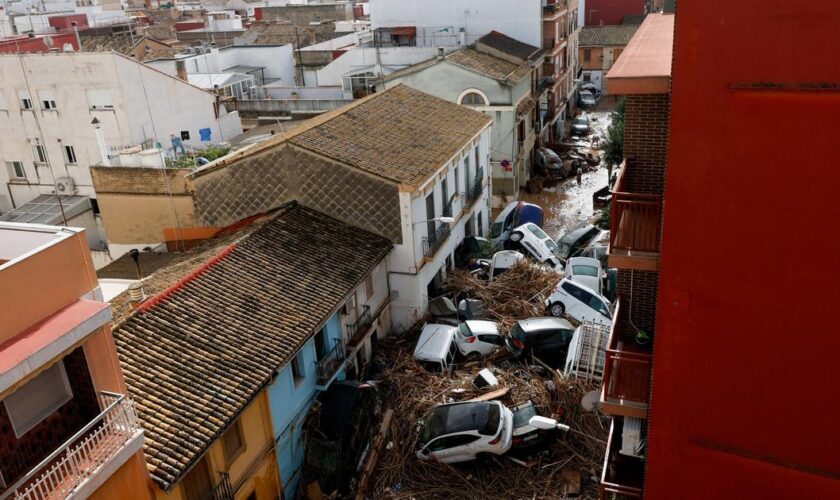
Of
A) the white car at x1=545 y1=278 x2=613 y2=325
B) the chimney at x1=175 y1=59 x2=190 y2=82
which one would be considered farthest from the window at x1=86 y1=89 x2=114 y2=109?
the white car at x1=545 y1=278 x2=613 y2=325

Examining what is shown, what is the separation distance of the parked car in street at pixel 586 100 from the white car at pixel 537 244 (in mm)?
33427

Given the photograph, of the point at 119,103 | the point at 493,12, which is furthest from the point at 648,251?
the point at 493,12

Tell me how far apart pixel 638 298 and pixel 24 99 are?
30018 mm

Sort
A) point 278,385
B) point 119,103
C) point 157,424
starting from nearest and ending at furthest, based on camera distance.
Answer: point 157,424 → point 278,385 → point 119,103

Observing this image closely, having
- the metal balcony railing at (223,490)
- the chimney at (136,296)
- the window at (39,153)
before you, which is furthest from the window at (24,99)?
the metal balcony railing at (223,490)

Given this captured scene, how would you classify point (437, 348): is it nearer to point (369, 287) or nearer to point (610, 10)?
point (369, 287)

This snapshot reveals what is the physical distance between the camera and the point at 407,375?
19375 millimetres

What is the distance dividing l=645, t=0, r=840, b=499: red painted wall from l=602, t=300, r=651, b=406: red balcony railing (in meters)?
1.18

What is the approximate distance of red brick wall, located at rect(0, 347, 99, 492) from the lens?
31.3ft

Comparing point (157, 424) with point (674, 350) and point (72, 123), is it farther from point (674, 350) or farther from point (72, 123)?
point (72, 123)

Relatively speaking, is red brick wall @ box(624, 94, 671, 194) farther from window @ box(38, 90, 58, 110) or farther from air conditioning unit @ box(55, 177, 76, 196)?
air conditioning unit @ box(55, 177, 76, 196)

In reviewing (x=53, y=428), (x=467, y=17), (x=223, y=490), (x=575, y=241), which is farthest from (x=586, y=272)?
(x=467, y=17)

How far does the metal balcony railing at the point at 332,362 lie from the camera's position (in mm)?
17641

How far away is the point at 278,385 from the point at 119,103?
1951 cm
